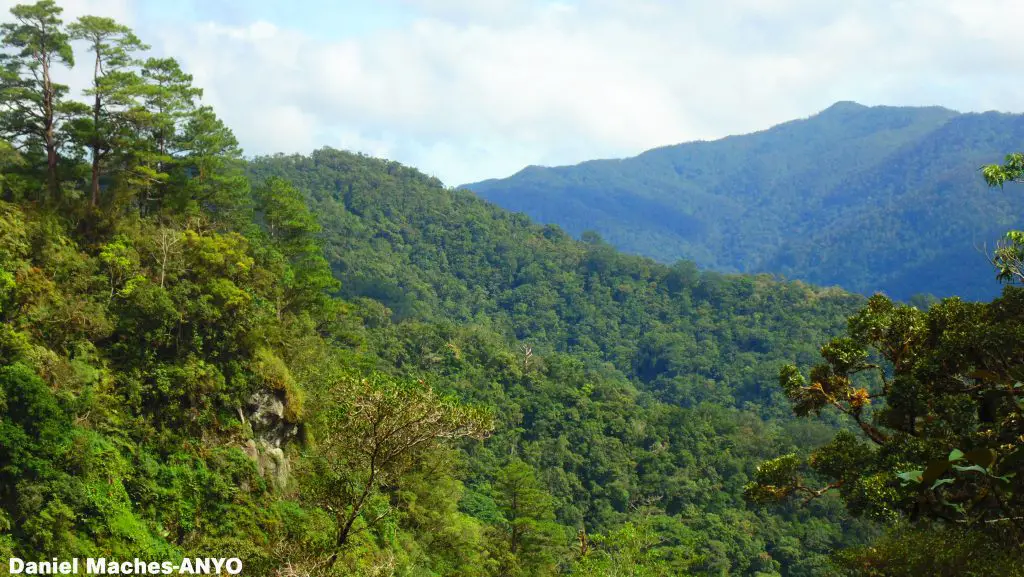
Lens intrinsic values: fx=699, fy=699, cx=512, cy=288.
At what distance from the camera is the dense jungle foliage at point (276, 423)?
13.4 meters

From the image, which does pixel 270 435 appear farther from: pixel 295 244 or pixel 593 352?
pixel 593 352

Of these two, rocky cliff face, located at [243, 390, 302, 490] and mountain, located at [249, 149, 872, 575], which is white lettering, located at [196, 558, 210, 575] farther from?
mountain, located at [249, 149, 872, 575]

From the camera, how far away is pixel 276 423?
2619cm

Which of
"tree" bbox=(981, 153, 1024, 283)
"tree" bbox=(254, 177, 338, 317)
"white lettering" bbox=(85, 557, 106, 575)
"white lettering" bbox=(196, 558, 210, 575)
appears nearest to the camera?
"tree" bbox=(981, 153, 1024, 283)

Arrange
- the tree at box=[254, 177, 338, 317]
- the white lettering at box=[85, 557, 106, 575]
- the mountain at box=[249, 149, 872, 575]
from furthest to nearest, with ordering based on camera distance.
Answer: the mountain at box=[249, 149, 872, 575]
the tree at box=[254, 177, 338, 317]
the white lettering at box=[85, 557, 106, 575]

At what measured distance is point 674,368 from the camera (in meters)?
112

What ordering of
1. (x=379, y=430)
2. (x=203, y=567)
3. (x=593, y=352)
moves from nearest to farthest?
(x=379, y=430)
(x=203, y=567)
(x=593, y=352)

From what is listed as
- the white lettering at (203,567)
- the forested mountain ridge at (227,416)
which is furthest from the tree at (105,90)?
the white lettering at (203,567)

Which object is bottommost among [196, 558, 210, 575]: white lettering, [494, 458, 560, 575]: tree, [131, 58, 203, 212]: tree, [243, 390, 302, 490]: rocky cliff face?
[494, 458, 560, 575]: tree

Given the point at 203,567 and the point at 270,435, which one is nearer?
the point at 203,567

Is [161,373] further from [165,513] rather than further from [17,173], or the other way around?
[17,173]

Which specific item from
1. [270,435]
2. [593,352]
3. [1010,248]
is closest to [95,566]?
[270,435]

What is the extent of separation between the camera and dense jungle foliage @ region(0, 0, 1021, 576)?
13.4 metres

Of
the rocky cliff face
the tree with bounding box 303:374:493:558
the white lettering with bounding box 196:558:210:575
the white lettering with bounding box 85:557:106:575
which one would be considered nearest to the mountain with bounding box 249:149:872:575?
the rocky cliff face
